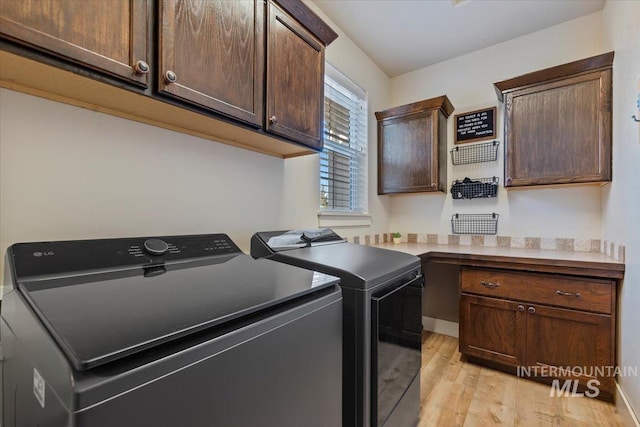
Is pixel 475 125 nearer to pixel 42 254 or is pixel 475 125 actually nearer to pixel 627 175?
pixel 627 175

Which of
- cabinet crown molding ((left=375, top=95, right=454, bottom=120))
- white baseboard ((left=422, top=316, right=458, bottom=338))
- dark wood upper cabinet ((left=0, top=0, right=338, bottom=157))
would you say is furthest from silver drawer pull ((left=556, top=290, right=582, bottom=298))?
dark wood upper cabinet ((left=0, top=0, right=338, bottom=157))

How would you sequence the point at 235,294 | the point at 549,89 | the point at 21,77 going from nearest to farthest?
the point at 235,294 < the point at 21,77 < the point at 549,89

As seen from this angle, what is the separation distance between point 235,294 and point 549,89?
2.69m

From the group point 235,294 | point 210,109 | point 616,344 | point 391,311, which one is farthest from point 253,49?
point 616,344

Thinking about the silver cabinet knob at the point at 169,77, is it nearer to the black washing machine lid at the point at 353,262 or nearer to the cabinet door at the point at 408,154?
the black washing machine lid at the point at 353,262

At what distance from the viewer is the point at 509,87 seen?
2.41 m

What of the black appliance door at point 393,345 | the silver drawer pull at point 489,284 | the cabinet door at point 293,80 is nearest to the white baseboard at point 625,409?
the silver drawer pull at point 489,284

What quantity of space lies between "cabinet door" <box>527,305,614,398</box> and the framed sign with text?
61.5 inches

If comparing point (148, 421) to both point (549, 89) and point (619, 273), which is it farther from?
point (549, 89)

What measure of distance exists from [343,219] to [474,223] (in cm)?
132

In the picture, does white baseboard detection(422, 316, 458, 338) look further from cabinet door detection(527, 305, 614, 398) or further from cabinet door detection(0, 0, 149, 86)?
cabinet door detection(0, 0, 149, 86)

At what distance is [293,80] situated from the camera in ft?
4.84

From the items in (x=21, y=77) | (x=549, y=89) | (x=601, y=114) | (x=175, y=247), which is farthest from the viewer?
(x=549, y=89)

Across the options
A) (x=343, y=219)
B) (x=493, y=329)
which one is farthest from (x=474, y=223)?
(x=343, y=219)
